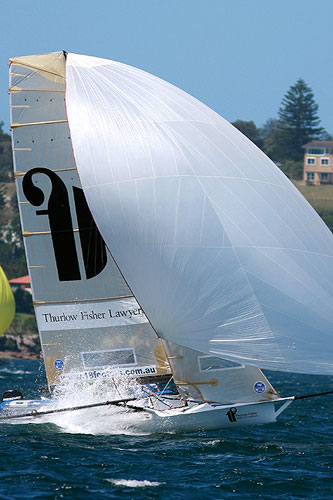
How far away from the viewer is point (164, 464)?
12.6 metres

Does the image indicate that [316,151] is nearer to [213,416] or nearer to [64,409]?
[213,416]

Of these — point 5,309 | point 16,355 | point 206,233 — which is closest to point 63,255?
point 206,233

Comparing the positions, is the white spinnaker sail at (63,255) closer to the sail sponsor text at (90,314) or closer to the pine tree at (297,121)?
the sail sponsor text at (90,314)

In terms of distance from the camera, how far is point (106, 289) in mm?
15492

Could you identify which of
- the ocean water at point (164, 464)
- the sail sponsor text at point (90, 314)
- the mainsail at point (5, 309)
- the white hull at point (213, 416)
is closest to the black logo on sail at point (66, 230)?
the sail sponsor text at point (90, 314)

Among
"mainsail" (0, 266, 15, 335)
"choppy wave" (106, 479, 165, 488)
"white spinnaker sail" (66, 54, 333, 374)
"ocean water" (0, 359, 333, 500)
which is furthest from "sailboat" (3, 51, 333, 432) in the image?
"mainsail" (0, 266, 15, 335)

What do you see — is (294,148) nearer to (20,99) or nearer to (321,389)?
(321,389)

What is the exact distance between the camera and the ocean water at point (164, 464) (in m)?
11.4

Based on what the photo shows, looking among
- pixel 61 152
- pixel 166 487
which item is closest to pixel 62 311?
pixel 61 152

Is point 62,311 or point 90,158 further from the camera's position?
point 62,311

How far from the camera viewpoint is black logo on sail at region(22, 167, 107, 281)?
607 inches

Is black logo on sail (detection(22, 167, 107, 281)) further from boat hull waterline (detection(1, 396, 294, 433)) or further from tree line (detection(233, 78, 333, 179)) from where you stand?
tree line (detection(233, 78, 333, 179))

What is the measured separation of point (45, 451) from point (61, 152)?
195 inches

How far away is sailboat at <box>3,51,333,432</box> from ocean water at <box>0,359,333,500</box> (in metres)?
0.50
